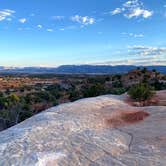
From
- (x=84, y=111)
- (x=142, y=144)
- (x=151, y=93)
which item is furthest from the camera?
(x=151, y=93)

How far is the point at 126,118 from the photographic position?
16297 millimetres

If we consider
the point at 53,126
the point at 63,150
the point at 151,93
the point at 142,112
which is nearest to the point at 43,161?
the point at 63,150

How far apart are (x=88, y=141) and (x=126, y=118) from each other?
5.14m

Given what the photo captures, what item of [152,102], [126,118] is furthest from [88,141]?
[152,102]

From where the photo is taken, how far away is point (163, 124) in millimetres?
14719

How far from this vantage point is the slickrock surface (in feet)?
32.2

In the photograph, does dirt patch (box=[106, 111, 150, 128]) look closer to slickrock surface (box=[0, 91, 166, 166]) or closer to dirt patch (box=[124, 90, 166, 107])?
slickrock surface (box=[0, 91, 166, 166])

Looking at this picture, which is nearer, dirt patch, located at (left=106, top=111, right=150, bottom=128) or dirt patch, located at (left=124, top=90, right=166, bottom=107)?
A: dirt patch, located at (left=106, top=111, right=150, bottom=128)

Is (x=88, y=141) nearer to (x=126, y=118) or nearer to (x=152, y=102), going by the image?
(x=126, y=118)

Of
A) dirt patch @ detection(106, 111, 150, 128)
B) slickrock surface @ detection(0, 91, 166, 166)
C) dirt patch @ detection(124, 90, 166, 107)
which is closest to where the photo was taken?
slickrock surface @ detection(0, 91, 166, 166)

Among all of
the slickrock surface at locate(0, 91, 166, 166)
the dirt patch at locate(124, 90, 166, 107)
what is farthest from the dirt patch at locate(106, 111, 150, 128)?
the dirt patch at locate(124, 90, 166, 107)

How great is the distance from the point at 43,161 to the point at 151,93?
1809cm

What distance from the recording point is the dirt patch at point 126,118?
15.2m

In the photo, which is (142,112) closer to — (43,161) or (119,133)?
(119,133)
